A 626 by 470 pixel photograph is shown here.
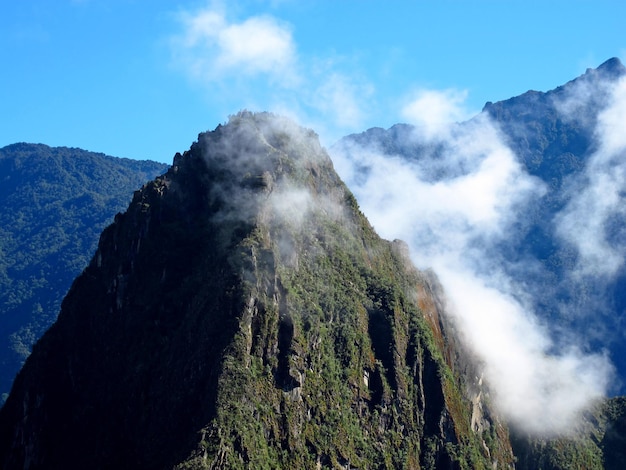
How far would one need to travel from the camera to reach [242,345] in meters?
120

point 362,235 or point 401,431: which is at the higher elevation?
point 362,235

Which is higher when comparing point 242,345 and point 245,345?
point 245,345

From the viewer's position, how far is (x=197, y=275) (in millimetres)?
137500

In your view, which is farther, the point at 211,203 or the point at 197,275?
the point at 211,203

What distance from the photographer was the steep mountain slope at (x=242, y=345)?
12000 cm

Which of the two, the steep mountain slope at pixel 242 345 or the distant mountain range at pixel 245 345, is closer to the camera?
the steep mountain slope at pixel 242 345

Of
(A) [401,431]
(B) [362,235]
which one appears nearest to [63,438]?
(A) [401,431]

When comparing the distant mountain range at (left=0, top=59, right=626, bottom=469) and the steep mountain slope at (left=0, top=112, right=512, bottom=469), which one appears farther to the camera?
the distant mountain range at (left=0, top=59, right=626, bottom=469)

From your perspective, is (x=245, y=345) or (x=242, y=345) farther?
(x=245, y=345)

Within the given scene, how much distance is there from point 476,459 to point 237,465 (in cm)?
5806

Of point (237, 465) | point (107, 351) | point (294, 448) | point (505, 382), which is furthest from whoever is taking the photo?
point (505, 382)

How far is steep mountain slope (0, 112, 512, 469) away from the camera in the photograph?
394 feet

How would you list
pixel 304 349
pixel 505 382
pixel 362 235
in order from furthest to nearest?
pixel 505 382, pixel 362 235, pixel 304 349

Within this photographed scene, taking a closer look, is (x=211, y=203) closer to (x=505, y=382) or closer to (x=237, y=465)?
(x=237, y=465)
